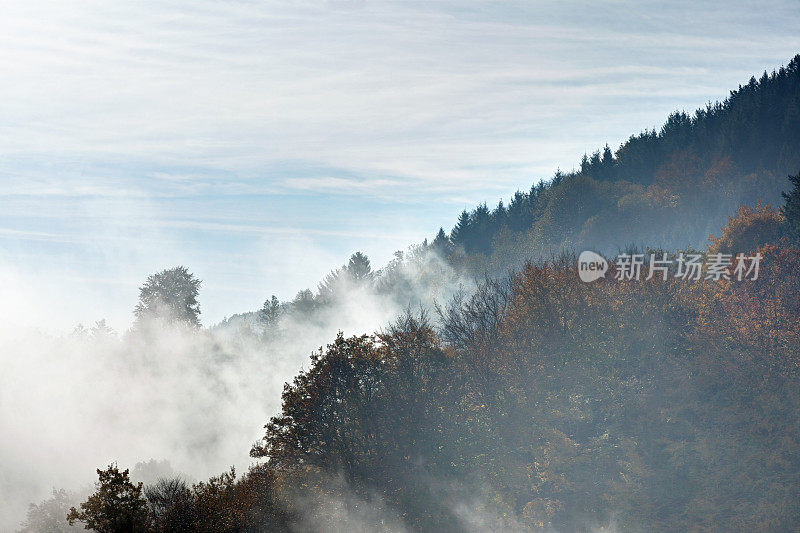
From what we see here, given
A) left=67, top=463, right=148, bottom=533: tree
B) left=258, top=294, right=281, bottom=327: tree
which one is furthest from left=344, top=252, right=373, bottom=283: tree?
left=67, top=463, right=148, bottom=533: tree

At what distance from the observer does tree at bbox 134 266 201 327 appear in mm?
104312

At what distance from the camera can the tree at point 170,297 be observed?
104m

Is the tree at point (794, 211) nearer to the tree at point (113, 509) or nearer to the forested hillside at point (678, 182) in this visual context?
the forested hillside at point (678, 182)

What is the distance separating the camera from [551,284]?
55.0 metres

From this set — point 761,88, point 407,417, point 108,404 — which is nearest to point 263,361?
point 108,404

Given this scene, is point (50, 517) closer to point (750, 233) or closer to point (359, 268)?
point (750, 233)

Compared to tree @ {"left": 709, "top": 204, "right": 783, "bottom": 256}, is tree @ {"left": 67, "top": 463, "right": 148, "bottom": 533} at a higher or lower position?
lower

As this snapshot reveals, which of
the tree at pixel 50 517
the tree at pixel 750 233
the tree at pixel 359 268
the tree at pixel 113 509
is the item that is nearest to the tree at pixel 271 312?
the tree at pixel 359 268
